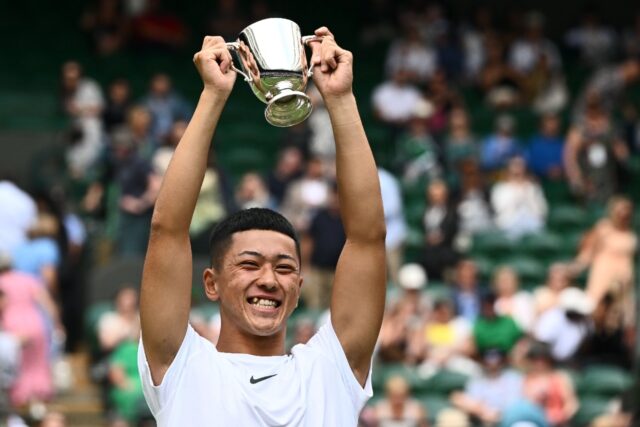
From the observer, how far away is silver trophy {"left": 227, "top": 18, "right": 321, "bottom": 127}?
4445 millimetres

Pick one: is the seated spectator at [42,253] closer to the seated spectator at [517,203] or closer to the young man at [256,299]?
the seated spectator at [517,203]

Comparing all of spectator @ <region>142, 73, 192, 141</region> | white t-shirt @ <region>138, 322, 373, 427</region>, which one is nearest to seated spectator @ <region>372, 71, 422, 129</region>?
spectator @ <region>142, 73, 192, 141</region>

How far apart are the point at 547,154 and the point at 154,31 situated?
4604 millimetres

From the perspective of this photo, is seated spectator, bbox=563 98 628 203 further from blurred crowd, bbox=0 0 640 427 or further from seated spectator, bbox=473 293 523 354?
seated spectator, bbox=473 293 523 354

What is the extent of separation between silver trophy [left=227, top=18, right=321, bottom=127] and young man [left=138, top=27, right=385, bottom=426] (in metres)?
0.08

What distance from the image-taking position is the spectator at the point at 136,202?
43.4 ft

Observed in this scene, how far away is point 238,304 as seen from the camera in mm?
4402

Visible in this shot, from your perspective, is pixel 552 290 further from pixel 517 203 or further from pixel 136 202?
pixel 136 202

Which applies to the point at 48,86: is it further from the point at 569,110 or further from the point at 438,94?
the point at 569,110

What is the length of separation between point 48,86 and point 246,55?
13.7m

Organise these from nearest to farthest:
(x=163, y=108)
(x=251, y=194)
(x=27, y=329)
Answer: (x=27, y=329) → (x=251, y=194) → (x=163, y=108)

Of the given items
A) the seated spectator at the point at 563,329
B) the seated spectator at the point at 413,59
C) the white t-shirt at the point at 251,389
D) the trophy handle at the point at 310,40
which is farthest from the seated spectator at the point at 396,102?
the white t-shirt at the point at 251,389

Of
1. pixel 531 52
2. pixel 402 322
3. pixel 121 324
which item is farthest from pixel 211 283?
pixel 531 52

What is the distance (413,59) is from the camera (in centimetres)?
1825
